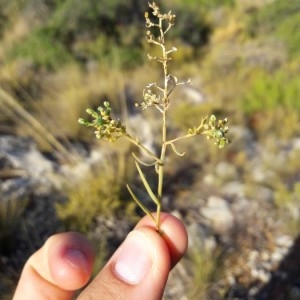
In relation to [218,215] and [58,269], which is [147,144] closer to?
[218,215]

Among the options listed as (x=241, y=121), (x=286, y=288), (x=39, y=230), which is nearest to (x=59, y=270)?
(x=39, y=230)

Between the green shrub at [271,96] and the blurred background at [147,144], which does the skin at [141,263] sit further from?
the green shrub at [271,96]

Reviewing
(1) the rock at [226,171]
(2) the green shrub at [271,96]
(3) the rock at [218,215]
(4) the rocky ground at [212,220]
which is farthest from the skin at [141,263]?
(2) the green shrub at [271,96]

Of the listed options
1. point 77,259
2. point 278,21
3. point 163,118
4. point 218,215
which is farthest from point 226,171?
point 278,21

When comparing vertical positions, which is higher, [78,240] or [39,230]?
[39,230]

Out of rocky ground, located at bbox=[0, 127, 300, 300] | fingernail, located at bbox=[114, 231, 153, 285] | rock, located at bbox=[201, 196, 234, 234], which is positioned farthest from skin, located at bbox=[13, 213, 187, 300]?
rock, located at bbox=[201, 196, 234, 234]

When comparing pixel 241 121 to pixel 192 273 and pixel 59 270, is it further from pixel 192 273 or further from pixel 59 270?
pixel 59 270
